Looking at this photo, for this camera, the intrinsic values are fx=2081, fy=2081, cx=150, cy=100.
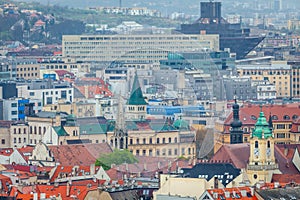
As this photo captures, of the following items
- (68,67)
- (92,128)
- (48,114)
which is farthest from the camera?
(68,67)

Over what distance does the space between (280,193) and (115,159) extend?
14338mm

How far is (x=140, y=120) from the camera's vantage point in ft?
236

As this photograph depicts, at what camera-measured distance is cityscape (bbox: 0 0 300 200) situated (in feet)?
180

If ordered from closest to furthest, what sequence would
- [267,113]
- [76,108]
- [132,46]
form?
[267,113]
[76,108]
[132,46]

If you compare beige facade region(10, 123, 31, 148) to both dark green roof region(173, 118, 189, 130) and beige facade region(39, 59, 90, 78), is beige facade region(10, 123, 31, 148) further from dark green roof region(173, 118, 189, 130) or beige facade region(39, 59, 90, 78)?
beige facade region(39, 59, 90, 78)

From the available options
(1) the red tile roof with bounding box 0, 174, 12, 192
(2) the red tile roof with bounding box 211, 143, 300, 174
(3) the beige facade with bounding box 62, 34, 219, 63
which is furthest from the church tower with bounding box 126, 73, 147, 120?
(3) the beige facade with bounding box 62, 34, 219, 63

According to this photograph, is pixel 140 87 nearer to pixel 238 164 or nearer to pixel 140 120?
pixel 140 120

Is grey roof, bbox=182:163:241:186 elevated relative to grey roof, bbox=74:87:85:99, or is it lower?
elevated

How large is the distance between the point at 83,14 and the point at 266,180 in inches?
5202

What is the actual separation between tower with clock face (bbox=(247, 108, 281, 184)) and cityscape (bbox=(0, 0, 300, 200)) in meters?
0.04

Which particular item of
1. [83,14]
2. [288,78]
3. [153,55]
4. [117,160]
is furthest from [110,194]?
[83,14]

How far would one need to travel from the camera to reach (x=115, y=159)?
64375 millimetres

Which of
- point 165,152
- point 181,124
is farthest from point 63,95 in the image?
point 165,152

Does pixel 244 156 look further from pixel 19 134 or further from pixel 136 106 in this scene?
pixel 19 134
